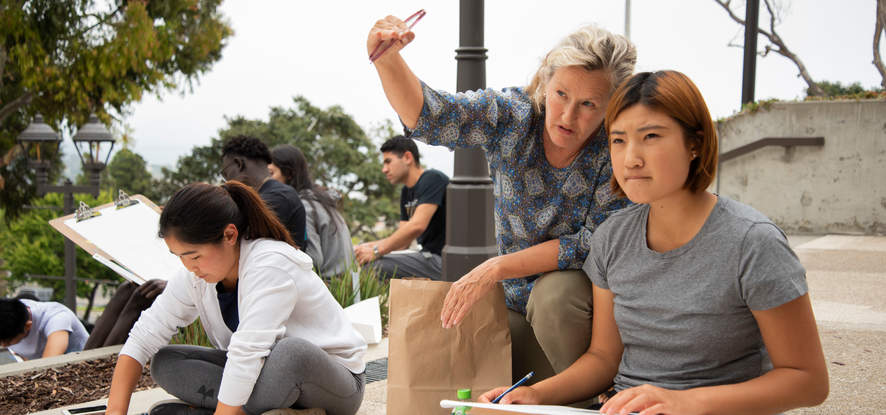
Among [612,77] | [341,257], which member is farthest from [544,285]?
[341,257]

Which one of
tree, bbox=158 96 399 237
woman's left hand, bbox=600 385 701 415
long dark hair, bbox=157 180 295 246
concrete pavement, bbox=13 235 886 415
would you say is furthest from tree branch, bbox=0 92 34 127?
woman's left hand, bbox=600 385 701 415

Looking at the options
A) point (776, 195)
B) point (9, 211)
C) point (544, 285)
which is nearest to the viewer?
point (544, 285)

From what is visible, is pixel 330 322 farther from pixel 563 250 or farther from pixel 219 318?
pixel 563 250

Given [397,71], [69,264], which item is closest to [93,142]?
[69,264]

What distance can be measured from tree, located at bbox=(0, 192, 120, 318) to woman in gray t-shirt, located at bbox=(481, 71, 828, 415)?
13.6 meters

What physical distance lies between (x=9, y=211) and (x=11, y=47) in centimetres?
407

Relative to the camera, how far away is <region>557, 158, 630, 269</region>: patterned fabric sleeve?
2154 millimetres

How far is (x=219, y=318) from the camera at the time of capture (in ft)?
8.25

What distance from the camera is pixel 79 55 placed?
13.4 meters

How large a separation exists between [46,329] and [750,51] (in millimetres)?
10006

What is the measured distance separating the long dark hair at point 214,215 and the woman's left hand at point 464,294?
0.79 m

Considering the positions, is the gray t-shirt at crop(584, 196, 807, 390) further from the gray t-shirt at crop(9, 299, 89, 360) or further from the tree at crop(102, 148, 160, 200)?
the tree at crop(102, 148, 160, 200)

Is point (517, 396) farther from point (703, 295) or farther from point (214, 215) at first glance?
point (214, 215)

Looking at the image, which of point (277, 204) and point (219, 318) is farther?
point (277, 204)
